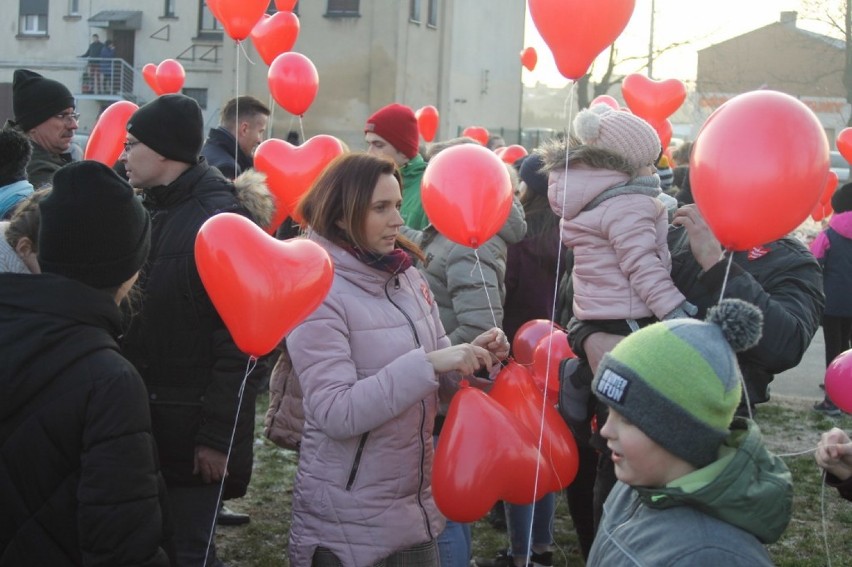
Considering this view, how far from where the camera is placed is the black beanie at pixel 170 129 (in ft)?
11.4

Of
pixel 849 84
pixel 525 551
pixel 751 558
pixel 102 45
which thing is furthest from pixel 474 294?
pixel 102 45

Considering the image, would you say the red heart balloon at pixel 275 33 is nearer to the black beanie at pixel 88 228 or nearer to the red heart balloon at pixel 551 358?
the red heart balloon at pixel 551 358

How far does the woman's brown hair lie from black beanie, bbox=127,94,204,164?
58cm

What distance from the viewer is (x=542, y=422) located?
319cm

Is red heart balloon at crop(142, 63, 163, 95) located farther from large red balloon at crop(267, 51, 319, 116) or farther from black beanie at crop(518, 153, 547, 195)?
black beanie at crop(518, 153, 547, 195)

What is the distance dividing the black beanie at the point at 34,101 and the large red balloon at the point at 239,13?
1498 millimetres

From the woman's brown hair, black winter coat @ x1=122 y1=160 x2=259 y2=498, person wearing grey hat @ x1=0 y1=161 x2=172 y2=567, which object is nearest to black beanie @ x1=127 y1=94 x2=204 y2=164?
black winter coat @ x1=122 y1=160 x2=259 y2=498

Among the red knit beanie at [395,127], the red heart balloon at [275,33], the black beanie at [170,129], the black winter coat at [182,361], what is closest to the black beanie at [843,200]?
the red knit beanie at [395,127]

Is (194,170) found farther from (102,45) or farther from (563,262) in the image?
(102,45)

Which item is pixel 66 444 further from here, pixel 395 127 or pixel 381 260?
pixel 395 127

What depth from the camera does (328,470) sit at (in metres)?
3.01

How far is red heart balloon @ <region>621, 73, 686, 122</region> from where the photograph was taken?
7016mm

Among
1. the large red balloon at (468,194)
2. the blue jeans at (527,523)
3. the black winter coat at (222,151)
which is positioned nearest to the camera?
the large red balloon at (468,194)

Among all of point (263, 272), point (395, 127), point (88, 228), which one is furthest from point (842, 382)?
point (395, 127)
